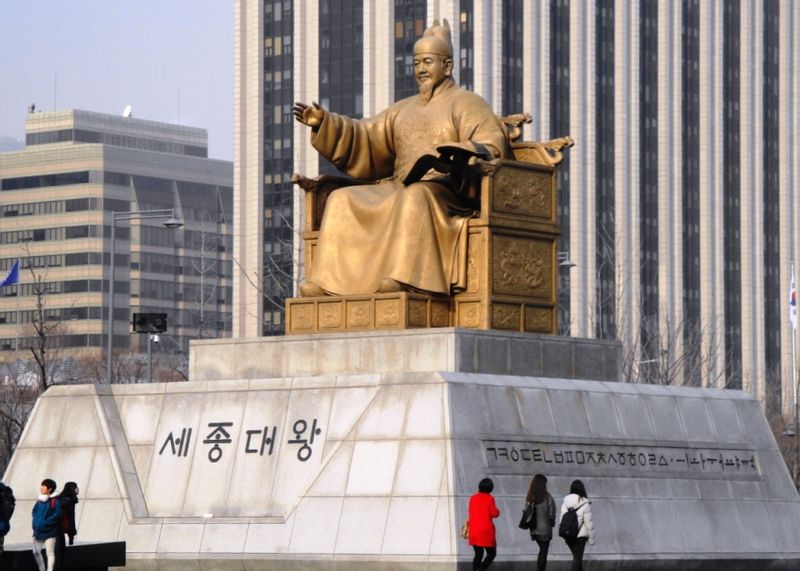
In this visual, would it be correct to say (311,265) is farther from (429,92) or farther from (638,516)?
(638,516)

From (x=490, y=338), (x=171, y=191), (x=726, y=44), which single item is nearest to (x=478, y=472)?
(x=490, y=338)

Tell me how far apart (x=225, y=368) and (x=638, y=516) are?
504 cm

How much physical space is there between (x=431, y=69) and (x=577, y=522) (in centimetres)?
662

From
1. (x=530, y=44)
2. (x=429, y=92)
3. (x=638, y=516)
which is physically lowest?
(x=638, y=516)

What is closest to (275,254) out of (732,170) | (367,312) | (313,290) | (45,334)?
(732,170)

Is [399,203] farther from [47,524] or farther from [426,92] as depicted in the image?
[47,524]

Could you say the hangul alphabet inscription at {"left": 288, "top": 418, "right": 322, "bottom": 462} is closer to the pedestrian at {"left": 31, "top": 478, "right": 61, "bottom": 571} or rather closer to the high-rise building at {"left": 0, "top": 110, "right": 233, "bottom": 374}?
the pedestrian at {"left": 31, "top": 478, "right": 61, "bottom": 571}

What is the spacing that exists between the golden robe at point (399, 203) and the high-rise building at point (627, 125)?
57.2 m

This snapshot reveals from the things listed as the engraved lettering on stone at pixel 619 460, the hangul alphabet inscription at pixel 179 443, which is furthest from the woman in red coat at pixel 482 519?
the hangul alphabet inscription at pixel 179 443

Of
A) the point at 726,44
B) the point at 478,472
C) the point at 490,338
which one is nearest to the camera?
the point at 478,472

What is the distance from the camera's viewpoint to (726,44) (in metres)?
100

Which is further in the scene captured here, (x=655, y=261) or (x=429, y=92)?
(x=655, y=261)

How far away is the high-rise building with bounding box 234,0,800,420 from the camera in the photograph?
89.6 metres

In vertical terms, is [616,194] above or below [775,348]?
above
